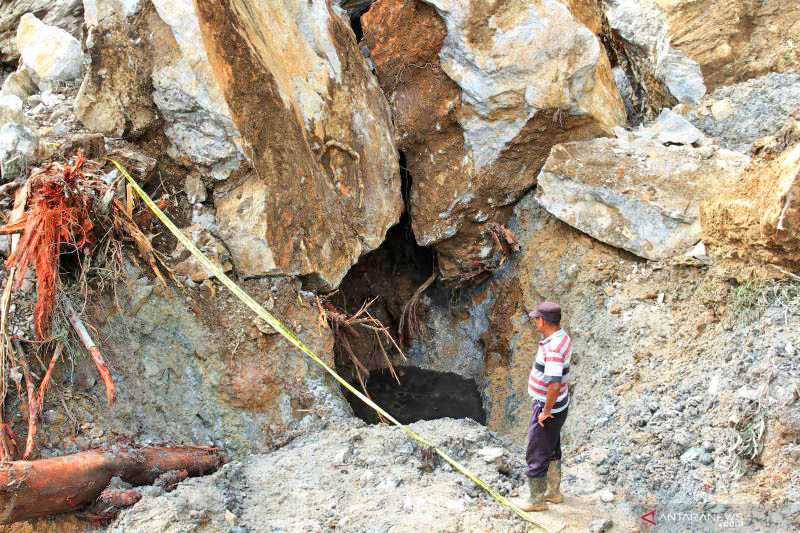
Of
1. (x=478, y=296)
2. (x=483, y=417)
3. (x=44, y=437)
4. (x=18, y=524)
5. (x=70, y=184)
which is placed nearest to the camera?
(x=18, y=524)

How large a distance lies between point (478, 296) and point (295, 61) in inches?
115

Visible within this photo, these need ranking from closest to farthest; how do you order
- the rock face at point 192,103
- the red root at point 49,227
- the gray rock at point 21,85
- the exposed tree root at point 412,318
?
the red root at point 49,227, the rock face at point 192,103, the gray rock at point 21,85, the exposed tree root at point 412,318

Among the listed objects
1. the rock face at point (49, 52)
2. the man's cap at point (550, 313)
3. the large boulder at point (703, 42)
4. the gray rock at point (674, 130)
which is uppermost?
the rock face at point (49, 52)

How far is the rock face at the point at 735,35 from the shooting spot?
226 inches

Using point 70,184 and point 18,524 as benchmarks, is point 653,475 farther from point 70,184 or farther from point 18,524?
point 70,184

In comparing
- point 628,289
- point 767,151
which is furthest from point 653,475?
point 767,151

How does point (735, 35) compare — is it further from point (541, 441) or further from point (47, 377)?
point (47, 377)

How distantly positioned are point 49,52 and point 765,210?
522 cm

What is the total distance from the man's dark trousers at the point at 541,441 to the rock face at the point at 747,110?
3361mm

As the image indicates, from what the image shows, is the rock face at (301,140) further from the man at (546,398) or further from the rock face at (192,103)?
the man at (546,398)

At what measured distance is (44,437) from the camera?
3568mm

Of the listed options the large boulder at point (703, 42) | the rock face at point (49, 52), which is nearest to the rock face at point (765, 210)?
the large boulder at point (703, 42)

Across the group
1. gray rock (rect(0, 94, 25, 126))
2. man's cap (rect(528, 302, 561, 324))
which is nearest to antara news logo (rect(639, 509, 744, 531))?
man's cap (rect(528, 302, 561, 324))

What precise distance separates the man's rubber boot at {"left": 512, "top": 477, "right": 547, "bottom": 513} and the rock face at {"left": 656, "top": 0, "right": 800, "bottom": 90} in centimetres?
442
